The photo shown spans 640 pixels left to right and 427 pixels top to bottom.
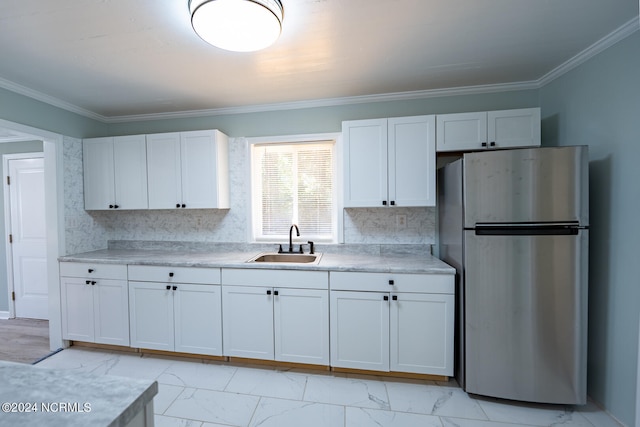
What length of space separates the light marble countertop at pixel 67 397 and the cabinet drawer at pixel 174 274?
1.55m

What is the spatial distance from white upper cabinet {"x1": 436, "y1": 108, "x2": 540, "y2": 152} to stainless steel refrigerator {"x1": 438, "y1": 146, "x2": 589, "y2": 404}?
468 mm

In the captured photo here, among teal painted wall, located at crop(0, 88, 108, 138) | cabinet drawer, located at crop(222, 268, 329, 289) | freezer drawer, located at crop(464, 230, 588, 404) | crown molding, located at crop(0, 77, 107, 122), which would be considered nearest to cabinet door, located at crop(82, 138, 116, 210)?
teal painted wall, located at crop(0, 88, 108, 138)

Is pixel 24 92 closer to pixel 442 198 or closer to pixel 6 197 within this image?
pixel 6 197

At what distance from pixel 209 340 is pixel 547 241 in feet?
8.85

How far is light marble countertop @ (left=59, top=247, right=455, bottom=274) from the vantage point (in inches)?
82.7

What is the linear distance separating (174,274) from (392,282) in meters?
1.88

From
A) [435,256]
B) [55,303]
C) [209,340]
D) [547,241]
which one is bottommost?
[209,340]

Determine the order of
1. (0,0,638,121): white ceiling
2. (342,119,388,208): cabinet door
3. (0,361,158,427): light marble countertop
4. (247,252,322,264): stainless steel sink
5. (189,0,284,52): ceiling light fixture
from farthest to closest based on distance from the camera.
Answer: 1. (247,252,322,264): stainless steel sink
2. (342,119,388,208): cabinet door
3. (0,0,638,121): white ceiling
4. (189,0,284,52): ceiling light fixture
5. (0,361,158,427): light marble countertop

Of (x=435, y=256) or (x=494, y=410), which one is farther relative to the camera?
(x=435, y=256)

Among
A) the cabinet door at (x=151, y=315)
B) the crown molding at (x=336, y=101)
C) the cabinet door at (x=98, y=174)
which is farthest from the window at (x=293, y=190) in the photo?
the cabinet door at (x=98, y=174)

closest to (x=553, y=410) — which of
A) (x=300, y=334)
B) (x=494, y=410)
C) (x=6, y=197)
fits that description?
(x=494, y=410)

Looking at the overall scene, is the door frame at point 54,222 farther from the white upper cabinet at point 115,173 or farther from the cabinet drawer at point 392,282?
the cabinet drawer at point 392,282

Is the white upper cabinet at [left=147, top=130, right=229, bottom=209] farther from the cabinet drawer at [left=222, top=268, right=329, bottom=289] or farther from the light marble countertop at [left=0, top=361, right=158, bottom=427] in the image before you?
the light marble countertop at [left=0, top=361, right=158, bottom=427]

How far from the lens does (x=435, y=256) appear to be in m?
2.56
